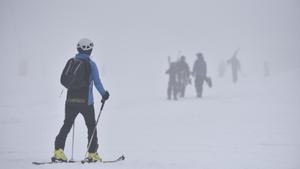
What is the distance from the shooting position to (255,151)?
30.5ft

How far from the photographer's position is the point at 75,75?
24.5ft

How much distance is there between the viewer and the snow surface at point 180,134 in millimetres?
8180

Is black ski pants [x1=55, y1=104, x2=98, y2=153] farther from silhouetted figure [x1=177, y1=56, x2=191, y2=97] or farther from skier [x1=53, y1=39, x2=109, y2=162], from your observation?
silhouetted figure [x1=177, y1=56, x2=191, y2=97]

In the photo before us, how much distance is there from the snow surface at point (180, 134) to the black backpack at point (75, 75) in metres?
1.29

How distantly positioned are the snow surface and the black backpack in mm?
1295

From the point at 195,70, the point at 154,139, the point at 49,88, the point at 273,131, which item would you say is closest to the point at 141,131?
the point at 154,139

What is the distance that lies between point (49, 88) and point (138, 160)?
82.0 ft

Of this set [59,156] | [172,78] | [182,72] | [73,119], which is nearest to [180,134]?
[73,119]

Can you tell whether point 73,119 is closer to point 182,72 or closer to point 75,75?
point 75,75

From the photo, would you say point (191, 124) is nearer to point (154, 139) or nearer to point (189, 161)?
point (154, 139)

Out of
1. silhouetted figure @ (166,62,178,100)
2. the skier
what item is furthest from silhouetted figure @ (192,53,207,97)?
the skier

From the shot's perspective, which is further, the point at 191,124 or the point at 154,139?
the point at 191,124

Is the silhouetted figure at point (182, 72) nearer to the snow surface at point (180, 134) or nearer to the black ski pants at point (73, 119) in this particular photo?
the snow surface at point (180, 134)

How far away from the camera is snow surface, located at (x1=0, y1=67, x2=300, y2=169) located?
26.8ft
